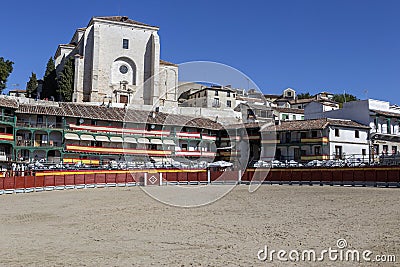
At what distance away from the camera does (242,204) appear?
22.0 metres

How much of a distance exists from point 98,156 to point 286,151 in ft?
76.9

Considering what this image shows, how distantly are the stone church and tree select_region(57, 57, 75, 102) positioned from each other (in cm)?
76

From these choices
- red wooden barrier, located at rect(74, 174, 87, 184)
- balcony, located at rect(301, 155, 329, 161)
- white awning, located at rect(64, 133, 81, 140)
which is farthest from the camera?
balcony, located at rect(301, 155, 329, 161)

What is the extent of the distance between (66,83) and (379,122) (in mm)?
46379

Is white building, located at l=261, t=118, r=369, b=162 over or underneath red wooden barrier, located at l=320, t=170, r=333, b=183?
over

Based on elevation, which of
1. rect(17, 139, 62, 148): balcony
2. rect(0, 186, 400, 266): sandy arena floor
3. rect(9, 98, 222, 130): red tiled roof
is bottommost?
rect(0, 186, 400, 266): sandy arena floor

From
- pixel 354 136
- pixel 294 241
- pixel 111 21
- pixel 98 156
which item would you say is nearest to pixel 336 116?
pixel 354 136

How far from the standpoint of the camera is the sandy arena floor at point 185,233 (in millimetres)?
9641

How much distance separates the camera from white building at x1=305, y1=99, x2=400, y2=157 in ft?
185

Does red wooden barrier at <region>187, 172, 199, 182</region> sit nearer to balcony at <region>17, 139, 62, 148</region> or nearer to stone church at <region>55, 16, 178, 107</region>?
balcony at <region>17, 139, 62, 148</region>

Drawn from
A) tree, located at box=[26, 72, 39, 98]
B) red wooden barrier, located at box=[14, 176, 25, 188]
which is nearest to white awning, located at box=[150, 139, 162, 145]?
red wooden barrier, located at box=[14, 176, 25, 188]

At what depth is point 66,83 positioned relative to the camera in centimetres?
7138

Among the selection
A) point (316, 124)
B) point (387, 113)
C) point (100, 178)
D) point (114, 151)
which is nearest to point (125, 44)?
point (114, 151)

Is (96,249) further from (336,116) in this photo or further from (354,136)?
(336,116)
